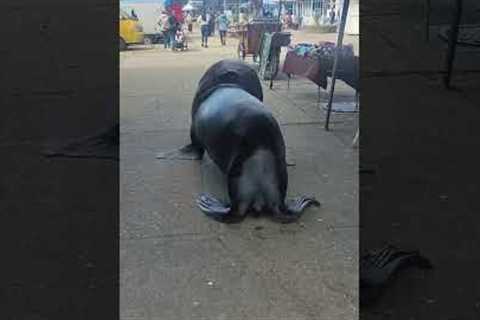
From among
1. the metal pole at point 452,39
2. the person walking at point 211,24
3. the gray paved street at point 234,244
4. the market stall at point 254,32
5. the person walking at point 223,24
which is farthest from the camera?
the person walking at point 211,24

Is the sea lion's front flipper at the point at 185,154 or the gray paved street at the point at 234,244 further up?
the sea lion's front flipper at the point at 185,154

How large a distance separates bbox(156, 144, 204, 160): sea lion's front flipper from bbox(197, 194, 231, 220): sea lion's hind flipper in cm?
101

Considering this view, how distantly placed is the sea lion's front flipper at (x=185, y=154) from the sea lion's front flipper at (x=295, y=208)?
128 centimetres

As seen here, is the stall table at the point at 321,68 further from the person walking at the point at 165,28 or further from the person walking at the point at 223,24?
the person walking at the point at 165,28

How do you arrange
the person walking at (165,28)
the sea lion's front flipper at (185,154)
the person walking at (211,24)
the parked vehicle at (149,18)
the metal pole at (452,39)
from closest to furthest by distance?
1. the sea lion's front flipper at (185,154)
2. the metal pole at (452,39)
3. the person walking at (211,24)
4. the person walking at (165,28)
5. the parked vehicle at (149,18)

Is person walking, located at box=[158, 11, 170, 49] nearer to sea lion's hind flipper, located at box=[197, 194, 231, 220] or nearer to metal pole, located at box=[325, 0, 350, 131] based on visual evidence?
metal pole, located at box=[325, 0, 350, 131]

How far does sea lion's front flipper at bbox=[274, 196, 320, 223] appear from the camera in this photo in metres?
4.41

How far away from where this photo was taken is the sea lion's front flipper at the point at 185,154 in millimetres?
5828

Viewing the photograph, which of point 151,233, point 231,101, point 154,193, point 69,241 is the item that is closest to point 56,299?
point 69,241

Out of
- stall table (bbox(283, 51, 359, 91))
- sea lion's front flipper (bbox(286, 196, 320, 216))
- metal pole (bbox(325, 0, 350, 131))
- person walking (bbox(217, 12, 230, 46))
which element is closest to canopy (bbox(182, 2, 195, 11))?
person walking (bbox(217, 12, 230, 46))

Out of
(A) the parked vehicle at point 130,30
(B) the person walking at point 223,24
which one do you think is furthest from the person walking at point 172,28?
(A) the parked vehicle at point 130,30

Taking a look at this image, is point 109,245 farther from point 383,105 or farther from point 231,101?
point 383,105

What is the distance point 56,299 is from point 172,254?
2.39 ft

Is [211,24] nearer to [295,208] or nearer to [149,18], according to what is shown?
[149,18]
